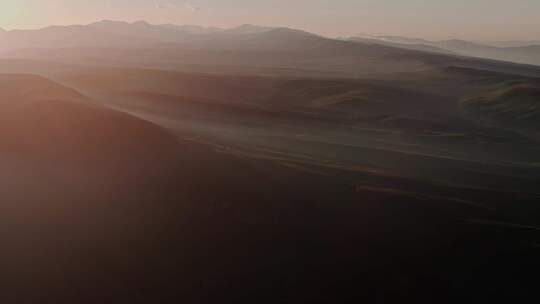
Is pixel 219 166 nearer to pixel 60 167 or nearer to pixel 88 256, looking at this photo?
pixel 60 167

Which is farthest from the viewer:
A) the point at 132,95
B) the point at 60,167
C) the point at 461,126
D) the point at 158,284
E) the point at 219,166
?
the point at 132,95

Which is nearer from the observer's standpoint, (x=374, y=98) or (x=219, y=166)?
(x=219, y=166)

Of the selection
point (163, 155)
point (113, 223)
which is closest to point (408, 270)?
point (113, 223)

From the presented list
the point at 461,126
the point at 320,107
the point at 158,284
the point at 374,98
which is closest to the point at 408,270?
the point at 158,284

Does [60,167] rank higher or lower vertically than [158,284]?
higher

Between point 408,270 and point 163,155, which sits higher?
point 163,155

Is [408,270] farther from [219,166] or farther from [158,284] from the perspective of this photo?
[219,166]

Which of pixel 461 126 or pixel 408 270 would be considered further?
pixel 461 126

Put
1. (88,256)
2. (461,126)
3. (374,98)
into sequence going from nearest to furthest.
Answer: (88,256), (461,126), (374,98)

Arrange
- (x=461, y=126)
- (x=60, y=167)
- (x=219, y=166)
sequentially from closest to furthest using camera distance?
(x=60, y=167) → (x=219, y=166) → (x=461, y=126)
